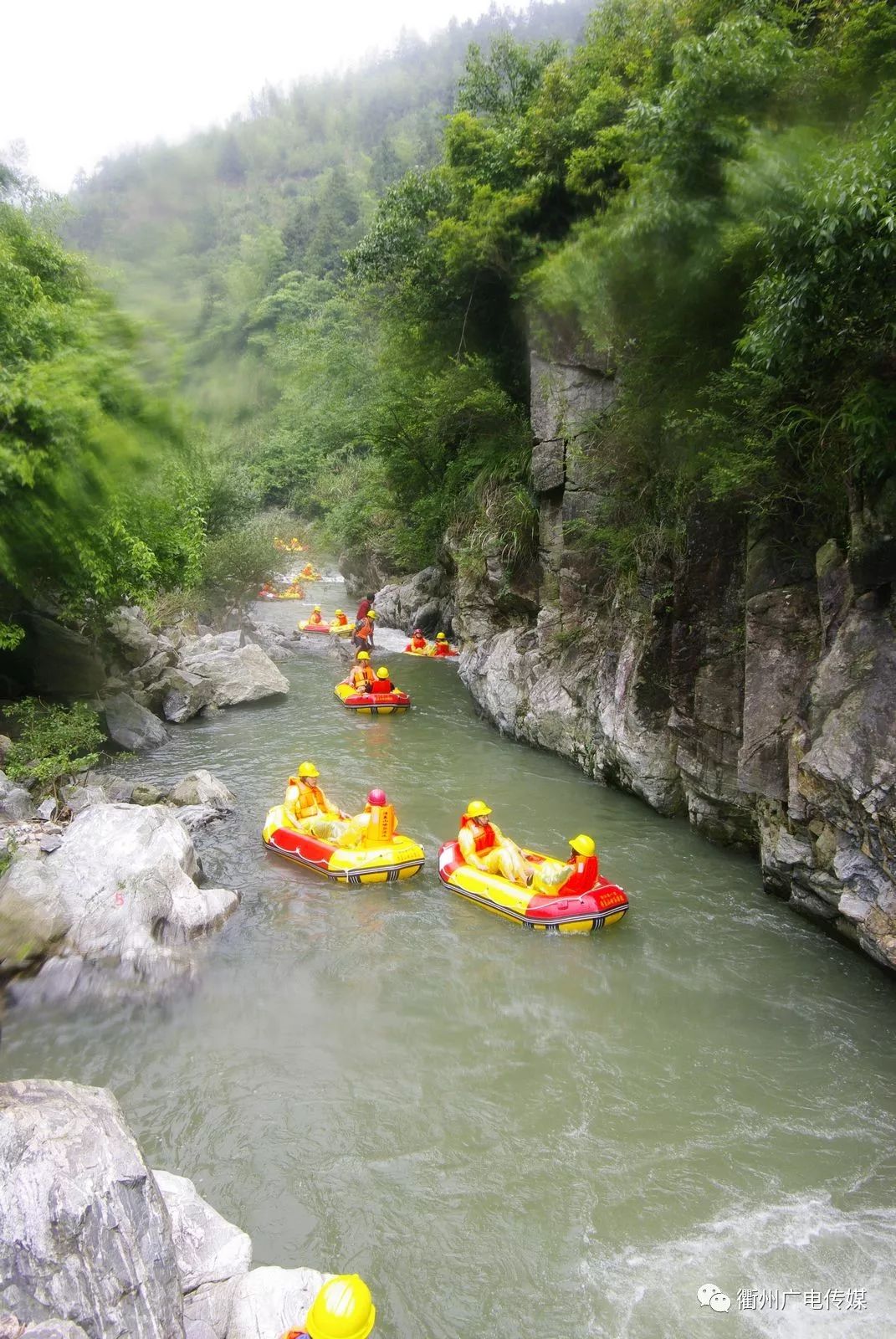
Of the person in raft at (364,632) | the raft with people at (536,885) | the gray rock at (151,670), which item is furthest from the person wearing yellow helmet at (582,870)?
the person in raft at (364,632)

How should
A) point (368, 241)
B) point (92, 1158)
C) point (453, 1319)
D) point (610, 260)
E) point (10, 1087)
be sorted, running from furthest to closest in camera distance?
point (368, 241) < point (610, 260) < point (453, 1319) < point (10, 1087) < point (92, 1158)

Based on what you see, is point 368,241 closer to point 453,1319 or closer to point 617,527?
point 617,527

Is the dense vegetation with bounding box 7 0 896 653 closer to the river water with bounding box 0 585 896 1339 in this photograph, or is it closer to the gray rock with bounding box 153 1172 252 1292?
the river water with bounding box 0 585 896 1339

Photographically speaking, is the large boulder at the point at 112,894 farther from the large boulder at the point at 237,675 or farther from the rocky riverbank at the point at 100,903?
the large boulder at the point at 237,675

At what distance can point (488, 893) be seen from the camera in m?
8.37

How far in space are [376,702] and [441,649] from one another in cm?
581

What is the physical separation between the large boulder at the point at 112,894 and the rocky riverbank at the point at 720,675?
5.58 m

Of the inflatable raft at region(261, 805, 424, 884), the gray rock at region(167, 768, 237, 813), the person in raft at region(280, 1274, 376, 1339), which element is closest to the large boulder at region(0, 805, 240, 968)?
the inflatable raft at region(261, 805, 424, 884)

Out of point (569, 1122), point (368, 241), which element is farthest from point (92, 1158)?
point (368, 241)

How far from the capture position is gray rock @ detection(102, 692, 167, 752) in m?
13.2

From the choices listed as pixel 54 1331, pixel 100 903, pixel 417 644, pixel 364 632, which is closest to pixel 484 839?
pixel 100 903

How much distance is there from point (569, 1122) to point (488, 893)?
296cm

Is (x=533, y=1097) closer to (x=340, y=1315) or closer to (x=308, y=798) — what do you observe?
(x=340, y=1315)

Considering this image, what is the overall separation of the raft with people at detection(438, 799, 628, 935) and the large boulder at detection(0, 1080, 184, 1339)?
496 cm
